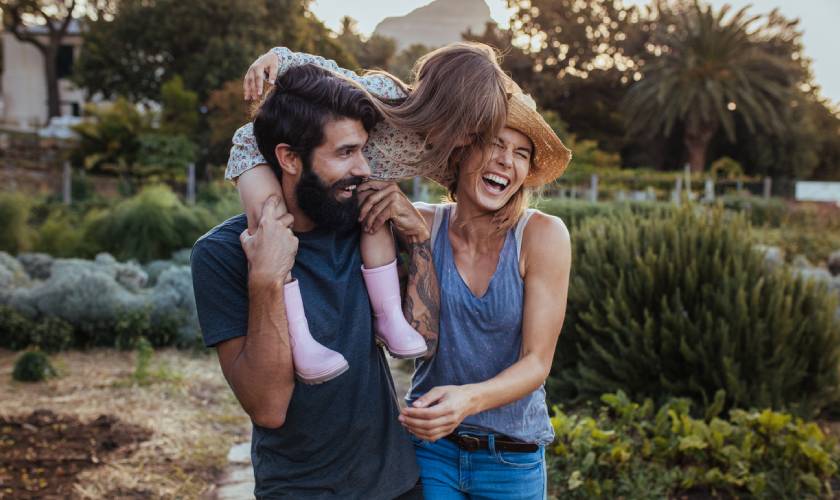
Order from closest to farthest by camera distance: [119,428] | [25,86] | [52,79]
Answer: [119,428] → [52,79] → [25,86]

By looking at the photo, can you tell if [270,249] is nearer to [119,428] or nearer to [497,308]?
[497,308]

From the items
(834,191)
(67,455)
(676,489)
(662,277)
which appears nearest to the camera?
(676,489)

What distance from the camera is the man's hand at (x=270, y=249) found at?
6.72 ft

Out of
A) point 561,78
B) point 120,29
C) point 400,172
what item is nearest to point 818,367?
point 400,172

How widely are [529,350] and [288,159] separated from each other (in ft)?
2.88

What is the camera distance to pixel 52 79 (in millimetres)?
43469

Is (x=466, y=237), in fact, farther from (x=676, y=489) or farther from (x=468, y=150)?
(x=676, y=489)

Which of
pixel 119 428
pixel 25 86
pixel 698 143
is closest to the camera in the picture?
pixel 119 428

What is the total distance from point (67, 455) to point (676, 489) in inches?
146

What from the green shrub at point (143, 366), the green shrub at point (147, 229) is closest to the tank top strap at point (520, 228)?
the green shrub at point (143, 366)

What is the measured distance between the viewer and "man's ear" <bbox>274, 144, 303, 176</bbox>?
2244 mm

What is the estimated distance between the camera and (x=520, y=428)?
8.40 ft

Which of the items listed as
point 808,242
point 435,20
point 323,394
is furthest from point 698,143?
point 323,394

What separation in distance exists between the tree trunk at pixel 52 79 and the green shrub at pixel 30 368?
39.9 metres
